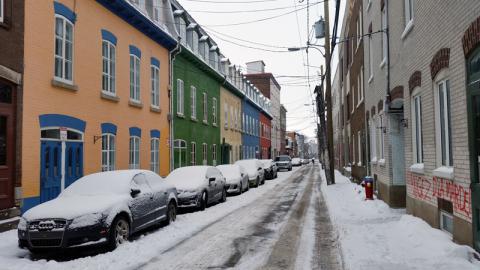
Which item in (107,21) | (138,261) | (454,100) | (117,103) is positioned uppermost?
(107,21)

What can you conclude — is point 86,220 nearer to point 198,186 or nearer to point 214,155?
point 198,186

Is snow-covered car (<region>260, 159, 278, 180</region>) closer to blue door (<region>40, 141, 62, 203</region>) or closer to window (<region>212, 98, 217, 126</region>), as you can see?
window (<region>212, 98, 217, 126</region>)

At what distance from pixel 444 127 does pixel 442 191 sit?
4.01 feet

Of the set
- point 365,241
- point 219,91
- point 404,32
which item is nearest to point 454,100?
point 365,241

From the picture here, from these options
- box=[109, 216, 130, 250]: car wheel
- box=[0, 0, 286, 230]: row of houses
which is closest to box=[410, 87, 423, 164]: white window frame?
box=[109, 216, 130, 250]: car wheel

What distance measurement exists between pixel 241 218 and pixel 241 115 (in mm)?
29362

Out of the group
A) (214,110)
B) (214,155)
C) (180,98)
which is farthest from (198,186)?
(214,110)

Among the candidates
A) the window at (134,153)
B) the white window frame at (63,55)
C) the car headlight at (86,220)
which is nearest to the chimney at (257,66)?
the window at (134,153)

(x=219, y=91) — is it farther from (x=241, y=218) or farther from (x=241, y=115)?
(x=241, y=218)

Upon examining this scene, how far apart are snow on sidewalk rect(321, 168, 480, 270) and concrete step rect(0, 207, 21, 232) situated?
747 cm

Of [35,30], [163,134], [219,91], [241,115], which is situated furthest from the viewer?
[241,115]

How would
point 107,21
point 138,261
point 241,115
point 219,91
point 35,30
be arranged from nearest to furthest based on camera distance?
point 138,261 < point 35,30 < point 107,21 < point 219,91 < point 241,115

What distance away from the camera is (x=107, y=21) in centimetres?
1556

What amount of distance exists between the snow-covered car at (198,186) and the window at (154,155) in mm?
3409
